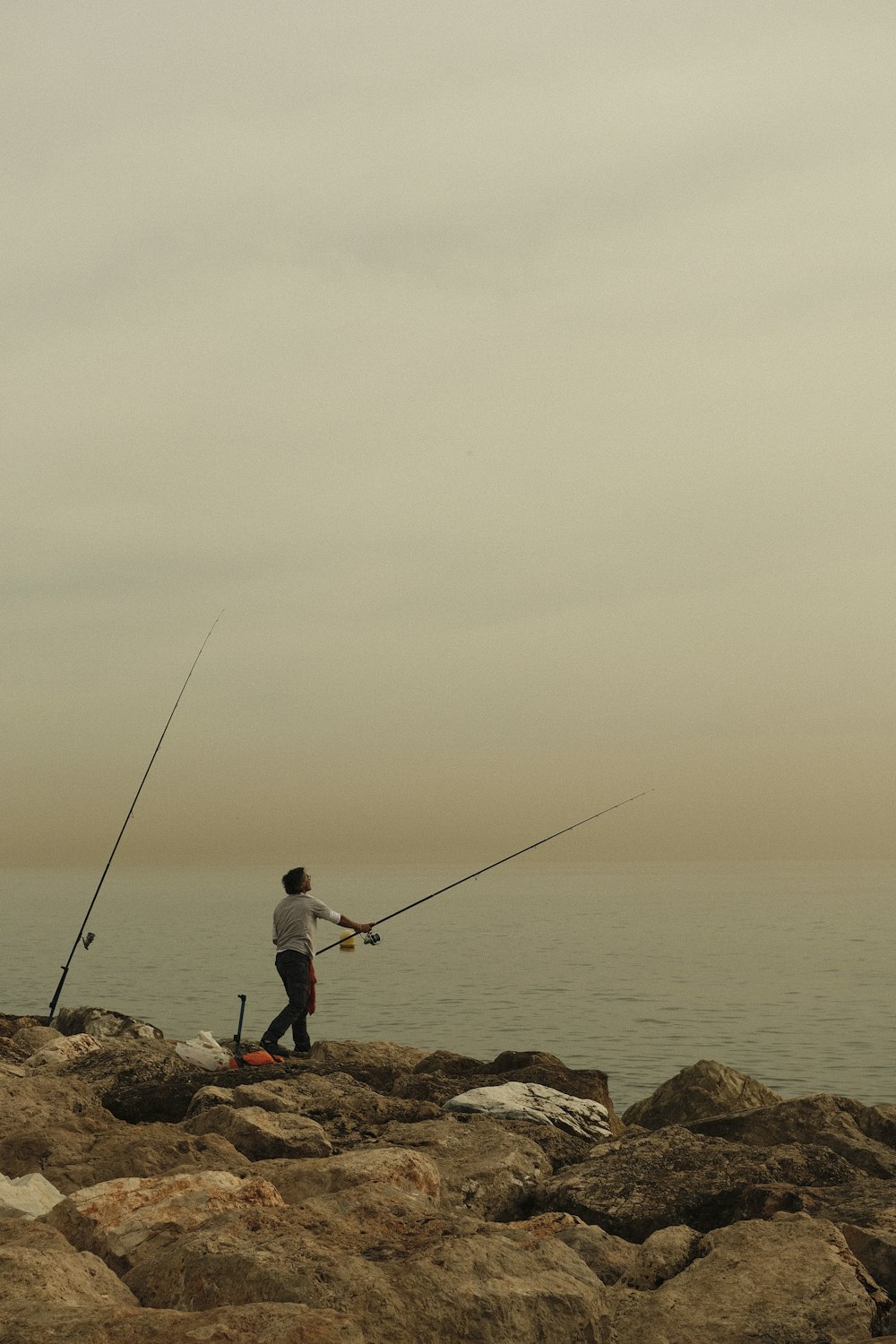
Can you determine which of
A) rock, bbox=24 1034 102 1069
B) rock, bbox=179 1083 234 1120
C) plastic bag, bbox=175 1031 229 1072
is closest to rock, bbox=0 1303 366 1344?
rock, bbox=179 1083 234 1120

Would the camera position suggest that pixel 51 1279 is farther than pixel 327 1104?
No

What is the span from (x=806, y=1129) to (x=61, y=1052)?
4853mm

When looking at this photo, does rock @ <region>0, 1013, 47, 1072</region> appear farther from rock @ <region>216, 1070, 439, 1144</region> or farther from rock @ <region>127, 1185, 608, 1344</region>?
rock @ <region>127, 1185, 608, 1344</region>

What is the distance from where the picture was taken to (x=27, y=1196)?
4656 millimetres

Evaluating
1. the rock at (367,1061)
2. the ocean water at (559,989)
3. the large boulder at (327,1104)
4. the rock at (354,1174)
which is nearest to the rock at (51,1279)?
the rock at (354,1174)

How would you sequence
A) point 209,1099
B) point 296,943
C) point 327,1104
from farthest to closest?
1. point 296,943
2. point 327,1104
3. point 209,1099

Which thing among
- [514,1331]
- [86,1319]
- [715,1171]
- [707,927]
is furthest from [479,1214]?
[707,927]

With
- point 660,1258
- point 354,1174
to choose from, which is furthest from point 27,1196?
point 660,1258

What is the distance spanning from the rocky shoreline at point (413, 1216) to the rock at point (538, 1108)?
2 centimetres

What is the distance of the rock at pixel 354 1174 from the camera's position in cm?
476

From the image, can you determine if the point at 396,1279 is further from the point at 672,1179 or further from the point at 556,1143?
the point at 556,1143

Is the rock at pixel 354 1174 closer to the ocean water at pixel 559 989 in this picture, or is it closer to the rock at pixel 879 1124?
the rock at pixel 879 1124

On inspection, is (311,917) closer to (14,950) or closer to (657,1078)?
(657,1078)

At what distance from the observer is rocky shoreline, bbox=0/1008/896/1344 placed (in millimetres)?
3449
